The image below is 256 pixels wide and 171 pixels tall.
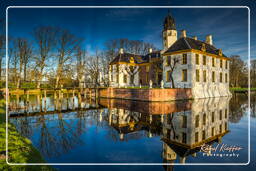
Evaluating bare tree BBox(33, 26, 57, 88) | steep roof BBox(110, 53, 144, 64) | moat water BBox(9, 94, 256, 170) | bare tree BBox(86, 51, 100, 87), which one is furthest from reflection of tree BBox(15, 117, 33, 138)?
steep roof BBox(110, 53, 144, 64)

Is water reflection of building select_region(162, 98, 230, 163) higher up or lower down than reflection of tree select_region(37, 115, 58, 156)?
higher up

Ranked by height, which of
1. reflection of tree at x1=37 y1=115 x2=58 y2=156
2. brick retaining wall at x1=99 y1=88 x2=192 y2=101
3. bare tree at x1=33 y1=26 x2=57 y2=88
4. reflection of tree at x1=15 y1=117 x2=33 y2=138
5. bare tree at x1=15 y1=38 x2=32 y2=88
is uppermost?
bare tree at x1=33 y1=26 x2=57 y2=88

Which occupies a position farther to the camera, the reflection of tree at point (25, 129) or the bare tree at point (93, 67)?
the bare tree at point (93, 67)

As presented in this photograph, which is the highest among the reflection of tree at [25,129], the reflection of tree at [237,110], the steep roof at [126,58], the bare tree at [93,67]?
the steep roof at [126,58]

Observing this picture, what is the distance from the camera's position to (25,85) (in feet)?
65.7

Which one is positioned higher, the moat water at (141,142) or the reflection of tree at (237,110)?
the reflection of tree at (237,110)

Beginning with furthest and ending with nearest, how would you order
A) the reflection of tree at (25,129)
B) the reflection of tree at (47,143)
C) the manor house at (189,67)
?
the manor house at (189,67) → the reflection of tree at (25,129) → the reflection of tree at (47,143)

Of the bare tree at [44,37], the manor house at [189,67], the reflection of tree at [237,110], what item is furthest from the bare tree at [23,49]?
the manor house at [189,67]

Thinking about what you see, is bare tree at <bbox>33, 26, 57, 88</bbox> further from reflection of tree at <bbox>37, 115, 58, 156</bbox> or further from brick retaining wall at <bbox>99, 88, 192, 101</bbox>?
brick retaining wall at <bbox>99, 88, 192, 101</bbox>

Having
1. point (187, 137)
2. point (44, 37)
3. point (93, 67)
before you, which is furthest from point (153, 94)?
point (93, 67)

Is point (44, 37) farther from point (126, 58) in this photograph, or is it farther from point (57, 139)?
point (126, 58)

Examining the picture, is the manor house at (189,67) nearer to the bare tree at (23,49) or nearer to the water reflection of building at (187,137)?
the water reflection of building at (187,137)

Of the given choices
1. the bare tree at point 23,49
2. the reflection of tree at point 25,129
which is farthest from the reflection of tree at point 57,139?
the bare tree at point 23,49

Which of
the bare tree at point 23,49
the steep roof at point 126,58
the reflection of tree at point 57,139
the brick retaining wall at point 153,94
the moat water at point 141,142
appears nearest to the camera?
the moat water at point 141,142
